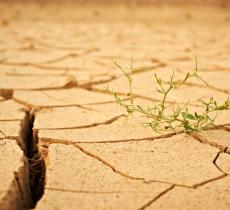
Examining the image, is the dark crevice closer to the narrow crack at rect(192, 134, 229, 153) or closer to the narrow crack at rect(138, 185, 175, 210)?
the narrow crack at rect(138, 185, 175, 210)

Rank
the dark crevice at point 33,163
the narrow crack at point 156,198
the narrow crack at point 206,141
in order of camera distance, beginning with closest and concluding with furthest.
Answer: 1. the narrow crack at point 156,198
2. the dark crevice at point 33,163
3. the narrow crack at point 206,141

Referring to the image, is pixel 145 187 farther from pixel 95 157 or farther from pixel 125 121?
pixel 125 121

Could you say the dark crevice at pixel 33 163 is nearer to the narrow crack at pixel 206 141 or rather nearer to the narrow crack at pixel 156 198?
the narrow crack at pixel 156 198

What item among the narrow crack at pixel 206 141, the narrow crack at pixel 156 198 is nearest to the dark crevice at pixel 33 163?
the narrow crack at pixel 156 198

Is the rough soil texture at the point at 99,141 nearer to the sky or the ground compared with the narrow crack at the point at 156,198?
nearer to the ground

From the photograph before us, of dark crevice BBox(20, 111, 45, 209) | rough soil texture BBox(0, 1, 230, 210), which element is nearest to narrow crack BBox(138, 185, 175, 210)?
rough soil texture BBox(0, 1, 230, 210)

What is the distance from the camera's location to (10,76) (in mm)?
2650

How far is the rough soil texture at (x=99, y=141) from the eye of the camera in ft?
3.99

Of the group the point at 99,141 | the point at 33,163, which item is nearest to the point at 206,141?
the point at 99,141

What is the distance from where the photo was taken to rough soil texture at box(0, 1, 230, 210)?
3.99ft

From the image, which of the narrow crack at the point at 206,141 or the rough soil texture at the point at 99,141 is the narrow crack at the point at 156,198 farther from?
the narrow crack at the point at 206,141

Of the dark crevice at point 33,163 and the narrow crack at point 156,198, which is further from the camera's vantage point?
the dark crevice at point 33,163

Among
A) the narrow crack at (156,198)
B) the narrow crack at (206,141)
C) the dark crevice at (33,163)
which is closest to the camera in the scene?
the narrow crack at (156,198)

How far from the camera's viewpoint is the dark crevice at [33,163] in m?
1.34
